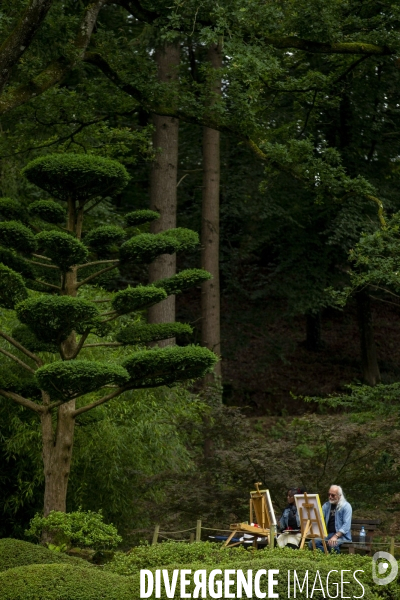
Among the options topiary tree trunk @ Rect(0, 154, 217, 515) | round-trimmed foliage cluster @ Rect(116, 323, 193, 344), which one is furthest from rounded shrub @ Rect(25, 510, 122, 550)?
round-trimmed foliage cluster @ Rect(116, 323, 193, 344)

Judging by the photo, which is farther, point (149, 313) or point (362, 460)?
point (149, 313)

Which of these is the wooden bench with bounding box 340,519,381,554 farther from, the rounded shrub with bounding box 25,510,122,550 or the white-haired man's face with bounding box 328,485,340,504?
the rounded shrub with bounding box 25,510,122,550

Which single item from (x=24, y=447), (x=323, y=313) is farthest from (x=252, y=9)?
(x=323, y=313)

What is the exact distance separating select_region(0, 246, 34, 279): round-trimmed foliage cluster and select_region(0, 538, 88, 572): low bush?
14.0 ft

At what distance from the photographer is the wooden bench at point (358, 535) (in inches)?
470

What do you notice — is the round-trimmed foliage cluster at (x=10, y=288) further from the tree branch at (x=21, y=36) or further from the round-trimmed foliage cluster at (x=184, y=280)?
the tree branch at (x=21, y=36)

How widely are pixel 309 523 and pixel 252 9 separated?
7500 millimetres

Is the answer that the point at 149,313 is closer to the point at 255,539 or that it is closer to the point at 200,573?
the point at 255,539

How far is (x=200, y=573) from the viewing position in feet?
30.2

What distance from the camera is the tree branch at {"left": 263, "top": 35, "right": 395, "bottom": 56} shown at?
50.9 ft

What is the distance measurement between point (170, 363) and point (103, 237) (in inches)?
95.2

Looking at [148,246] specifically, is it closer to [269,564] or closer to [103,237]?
[103,237]

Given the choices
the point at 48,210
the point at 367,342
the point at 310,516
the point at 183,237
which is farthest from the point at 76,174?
the point at 367,342

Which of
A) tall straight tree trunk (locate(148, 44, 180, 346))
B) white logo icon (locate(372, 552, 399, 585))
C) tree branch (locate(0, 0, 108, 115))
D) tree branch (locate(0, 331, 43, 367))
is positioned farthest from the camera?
tall straight tree trunk (locate(148, 44, 180, 346))
